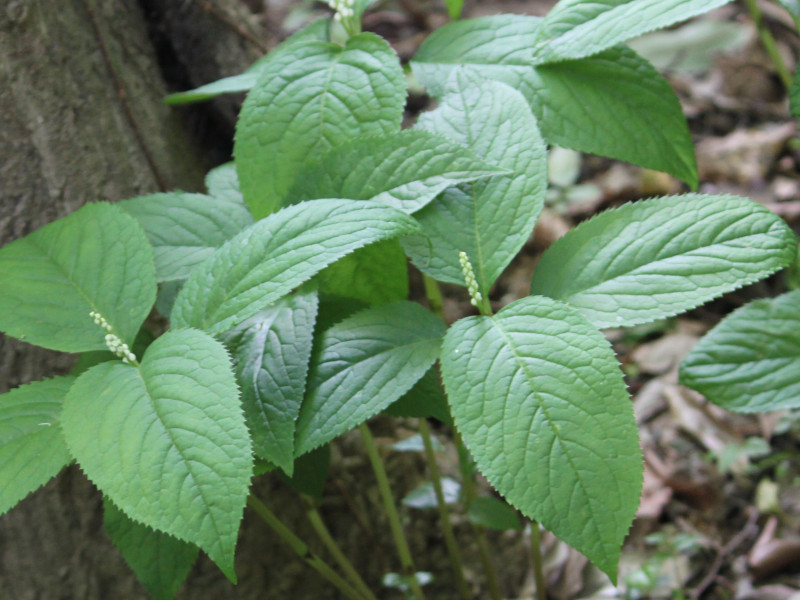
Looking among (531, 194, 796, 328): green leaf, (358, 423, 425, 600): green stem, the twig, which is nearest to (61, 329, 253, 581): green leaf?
(358, 423, 425, 600): green stem

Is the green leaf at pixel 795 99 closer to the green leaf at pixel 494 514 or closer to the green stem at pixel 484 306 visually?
the green stem at pixel 484 306

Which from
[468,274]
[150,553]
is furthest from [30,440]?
[468,274]

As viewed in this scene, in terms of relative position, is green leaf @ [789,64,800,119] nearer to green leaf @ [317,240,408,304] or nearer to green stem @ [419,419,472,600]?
green leaf @ [317,240,408,304]

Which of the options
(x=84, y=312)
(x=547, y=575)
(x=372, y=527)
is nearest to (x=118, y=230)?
(x=84, y=312)

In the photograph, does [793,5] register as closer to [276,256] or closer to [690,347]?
[276,256]

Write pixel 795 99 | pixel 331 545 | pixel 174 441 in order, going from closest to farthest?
pixel 174 441 → pixel 795 99 → pixel 331 545

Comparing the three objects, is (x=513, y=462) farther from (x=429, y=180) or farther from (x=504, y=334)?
(x=429, y=180)

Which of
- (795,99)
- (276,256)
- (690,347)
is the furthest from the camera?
(690,347)

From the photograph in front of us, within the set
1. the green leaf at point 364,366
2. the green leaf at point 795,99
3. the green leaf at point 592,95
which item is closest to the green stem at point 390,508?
the green leaf at point 364,366
